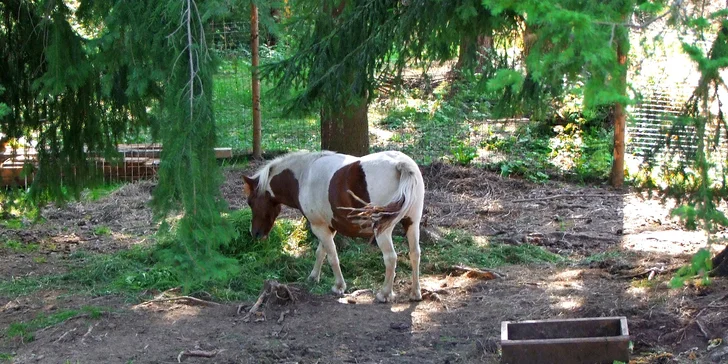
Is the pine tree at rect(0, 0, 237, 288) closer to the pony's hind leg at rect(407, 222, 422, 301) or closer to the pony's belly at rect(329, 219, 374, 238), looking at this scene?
the pony's belly at rect(329, 219, 374, 238)

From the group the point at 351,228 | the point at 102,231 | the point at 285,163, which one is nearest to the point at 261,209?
the point at 285,163

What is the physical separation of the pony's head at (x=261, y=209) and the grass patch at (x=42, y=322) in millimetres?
1952

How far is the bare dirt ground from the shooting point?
607cm

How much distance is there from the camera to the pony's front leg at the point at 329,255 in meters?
7.84

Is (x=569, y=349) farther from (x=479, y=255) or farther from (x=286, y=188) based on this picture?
(x=286, y=188)

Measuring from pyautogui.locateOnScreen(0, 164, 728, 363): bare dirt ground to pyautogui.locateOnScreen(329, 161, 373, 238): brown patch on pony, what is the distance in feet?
2.21

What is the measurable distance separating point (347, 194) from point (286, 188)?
3.36ft

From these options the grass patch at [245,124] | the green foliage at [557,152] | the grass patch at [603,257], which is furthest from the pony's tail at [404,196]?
the grass patch at [245,124]

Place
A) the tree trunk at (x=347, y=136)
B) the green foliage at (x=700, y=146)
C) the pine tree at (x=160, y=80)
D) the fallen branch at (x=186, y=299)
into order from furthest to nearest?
the tree trunk at (x=347, y=136) < the fallen branch at (x=186, y=299) < the pine tree at (x=160, y=80) < the green foliage at (x=700, y=146)

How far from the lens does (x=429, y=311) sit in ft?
23.6

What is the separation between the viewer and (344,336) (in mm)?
6578

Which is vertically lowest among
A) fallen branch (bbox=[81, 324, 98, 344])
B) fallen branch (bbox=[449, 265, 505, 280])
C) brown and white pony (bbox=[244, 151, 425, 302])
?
fallen branch (bbox=[81, 324, 98, 344])

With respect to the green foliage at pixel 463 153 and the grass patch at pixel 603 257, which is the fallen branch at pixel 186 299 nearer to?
the grass patch at pixel 603 257

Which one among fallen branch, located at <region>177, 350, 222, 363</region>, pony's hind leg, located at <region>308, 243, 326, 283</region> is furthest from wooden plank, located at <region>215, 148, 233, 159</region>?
fallen branch, located at <region>177, 350, 222, 363</region>
